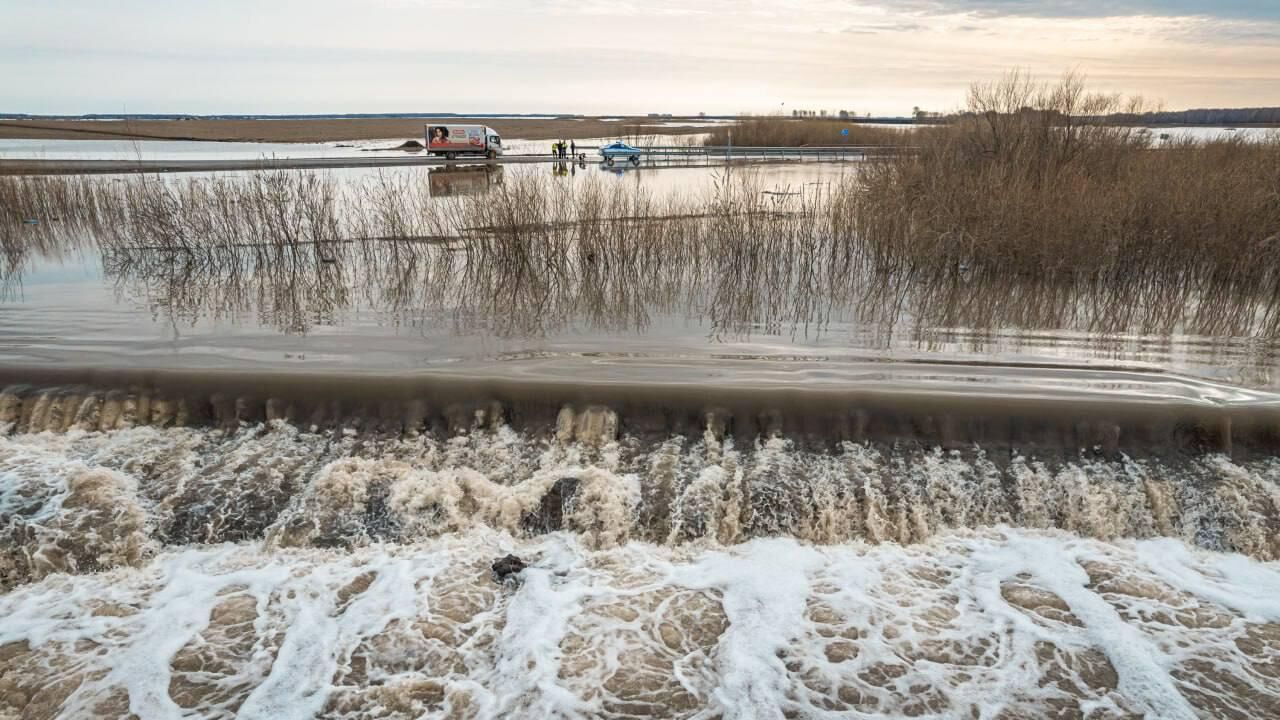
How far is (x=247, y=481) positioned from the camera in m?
6.36

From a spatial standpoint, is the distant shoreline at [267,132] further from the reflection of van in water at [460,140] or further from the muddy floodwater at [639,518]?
the muddy floodwater at [639,518]

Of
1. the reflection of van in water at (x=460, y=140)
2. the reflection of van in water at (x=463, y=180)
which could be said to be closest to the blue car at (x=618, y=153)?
the reflection of van in water at (x=463, y=180)

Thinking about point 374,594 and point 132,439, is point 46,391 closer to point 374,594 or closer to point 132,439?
point 132,439

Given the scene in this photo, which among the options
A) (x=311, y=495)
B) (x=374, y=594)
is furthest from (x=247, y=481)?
(x=374, y=594)

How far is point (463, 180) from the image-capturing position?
87.7 feet

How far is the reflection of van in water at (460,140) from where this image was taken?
40906mm

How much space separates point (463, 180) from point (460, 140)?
15763 millimetres

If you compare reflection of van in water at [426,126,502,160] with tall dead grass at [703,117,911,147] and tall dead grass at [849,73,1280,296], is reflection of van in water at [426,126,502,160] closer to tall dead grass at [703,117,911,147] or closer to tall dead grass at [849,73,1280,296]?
tall dead grass at [703,117,911,147]

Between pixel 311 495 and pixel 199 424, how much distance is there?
1.70 m

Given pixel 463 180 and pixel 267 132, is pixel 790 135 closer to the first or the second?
pixel 463 180

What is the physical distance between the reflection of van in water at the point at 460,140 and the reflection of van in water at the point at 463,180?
607 centimetres

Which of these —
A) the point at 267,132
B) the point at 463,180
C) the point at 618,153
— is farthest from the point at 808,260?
the point at 267,132

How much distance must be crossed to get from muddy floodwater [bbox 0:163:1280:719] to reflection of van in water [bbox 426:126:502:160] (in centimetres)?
3282

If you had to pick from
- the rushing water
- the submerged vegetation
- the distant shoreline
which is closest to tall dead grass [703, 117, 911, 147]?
the distant shoreline
